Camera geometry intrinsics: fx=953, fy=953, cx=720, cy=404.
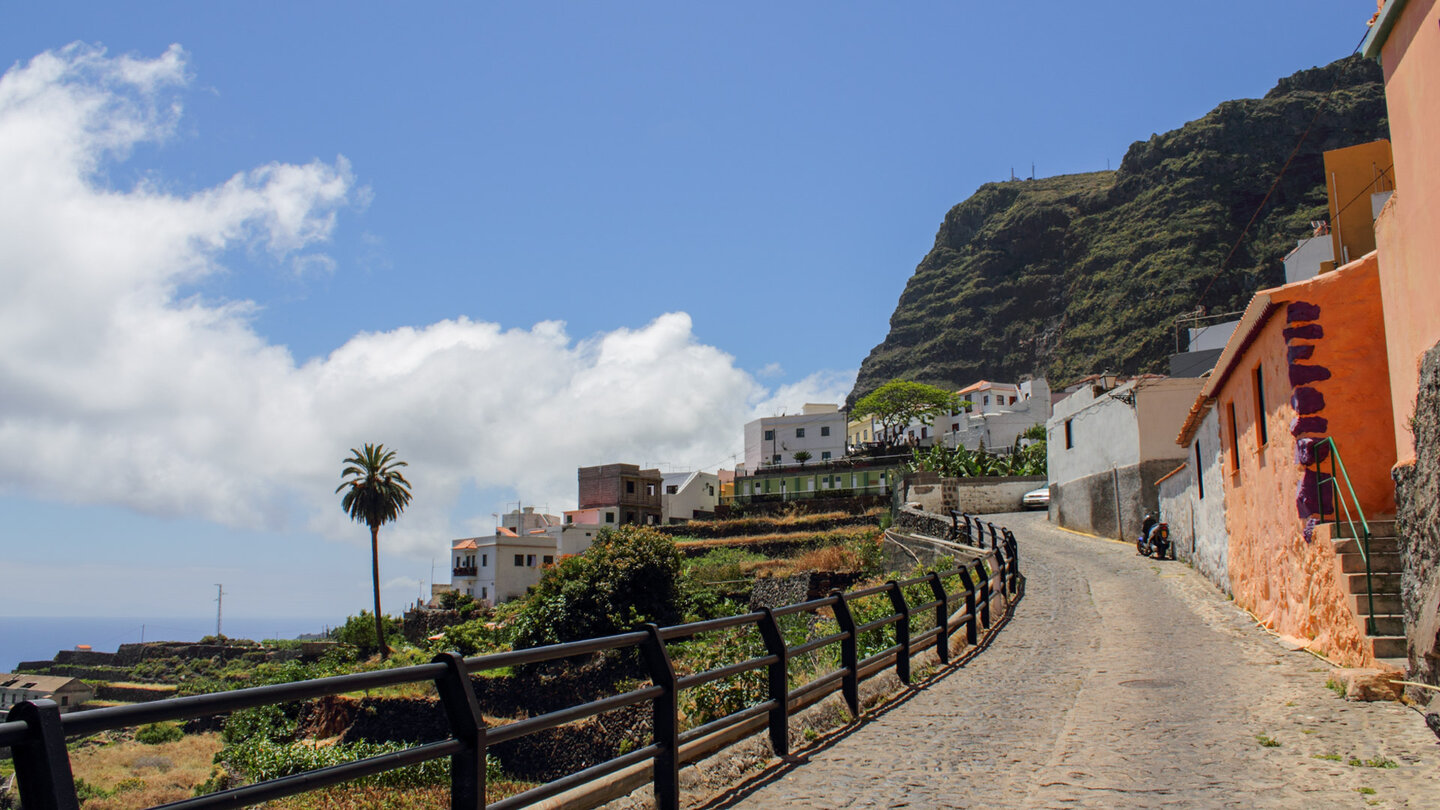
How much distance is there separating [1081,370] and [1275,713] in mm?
116914

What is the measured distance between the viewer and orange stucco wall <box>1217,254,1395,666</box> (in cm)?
1072

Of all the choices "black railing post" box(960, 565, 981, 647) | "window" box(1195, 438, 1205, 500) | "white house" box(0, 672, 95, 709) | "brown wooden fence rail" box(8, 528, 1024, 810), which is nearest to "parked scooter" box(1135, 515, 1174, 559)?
"window" box(1195, 438, 1205, 500)

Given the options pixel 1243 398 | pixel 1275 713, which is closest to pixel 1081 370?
pixel 1243 398

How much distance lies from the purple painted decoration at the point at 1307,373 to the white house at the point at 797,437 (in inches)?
3119

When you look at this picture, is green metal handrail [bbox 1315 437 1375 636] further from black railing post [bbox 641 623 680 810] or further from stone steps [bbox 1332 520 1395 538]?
black railing post [bbox 641 623 680 810]

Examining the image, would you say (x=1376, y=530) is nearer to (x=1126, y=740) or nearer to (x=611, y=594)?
(x=1126, y=740)

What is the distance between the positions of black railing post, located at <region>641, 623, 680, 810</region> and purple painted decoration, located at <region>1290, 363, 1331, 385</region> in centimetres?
944

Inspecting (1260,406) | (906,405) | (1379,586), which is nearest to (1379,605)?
(1379,586)

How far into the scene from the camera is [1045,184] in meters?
175

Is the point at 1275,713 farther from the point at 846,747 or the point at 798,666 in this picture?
the point at 798,666

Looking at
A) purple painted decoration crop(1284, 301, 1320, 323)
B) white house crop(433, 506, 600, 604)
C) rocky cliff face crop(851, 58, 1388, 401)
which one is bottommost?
white house crop(433, 506, 600, 604)

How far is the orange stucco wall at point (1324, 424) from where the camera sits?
35.2ft

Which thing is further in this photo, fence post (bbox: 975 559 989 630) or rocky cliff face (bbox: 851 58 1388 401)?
rocky cliff face (bbox: 851 58 1388 401)

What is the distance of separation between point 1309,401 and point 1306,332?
85 centimetres
